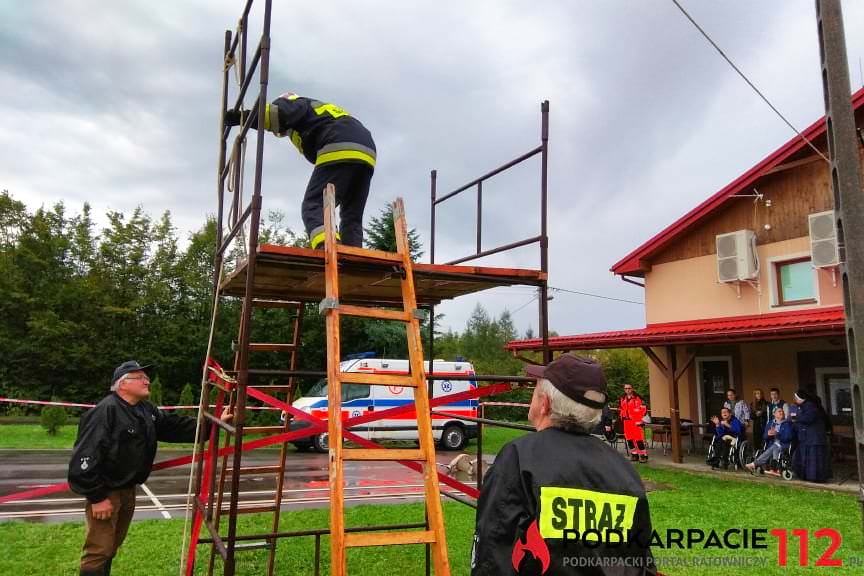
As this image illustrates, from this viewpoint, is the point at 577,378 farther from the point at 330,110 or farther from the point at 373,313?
the point at 330,110

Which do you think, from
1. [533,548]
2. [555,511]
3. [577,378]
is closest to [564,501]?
[555,511]

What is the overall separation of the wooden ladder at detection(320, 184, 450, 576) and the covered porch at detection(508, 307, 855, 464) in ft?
34.8

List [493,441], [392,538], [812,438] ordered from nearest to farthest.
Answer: [392,538]
[812,438]
[493,441]

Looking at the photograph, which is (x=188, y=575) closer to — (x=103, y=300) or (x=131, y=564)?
(x=131, y=564)

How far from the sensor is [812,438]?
11555 mm

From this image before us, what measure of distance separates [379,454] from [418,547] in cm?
450

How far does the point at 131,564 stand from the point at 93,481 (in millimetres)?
2510

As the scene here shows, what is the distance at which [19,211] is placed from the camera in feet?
97.2

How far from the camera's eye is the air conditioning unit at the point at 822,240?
43.5ft

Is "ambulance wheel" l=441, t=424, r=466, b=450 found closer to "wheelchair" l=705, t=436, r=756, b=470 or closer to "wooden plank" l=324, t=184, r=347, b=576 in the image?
"wheelchair" l=705, t=436, r=756, b=470

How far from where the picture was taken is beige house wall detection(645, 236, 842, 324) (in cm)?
1430

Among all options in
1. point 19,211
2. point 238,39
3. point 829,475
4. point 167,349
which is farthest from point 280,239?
point 238,39

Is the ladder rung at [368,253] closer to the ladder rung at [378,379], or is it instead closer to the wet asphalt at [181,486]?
the ladder rung at [378,379]

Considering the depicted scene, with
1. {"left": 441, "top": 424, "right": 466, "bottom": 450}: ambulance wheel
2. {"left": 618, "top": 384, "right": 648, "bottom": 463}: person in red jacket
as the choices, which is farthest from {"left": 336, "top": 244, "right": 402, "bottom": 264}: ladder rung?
{"left": 441, "top": 424, "right": 466, "bottom": 450}: ambulance wheel
